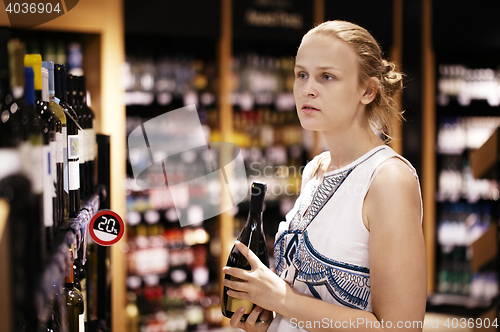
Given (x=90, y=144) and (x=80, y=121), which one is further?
(x=90, y=144)

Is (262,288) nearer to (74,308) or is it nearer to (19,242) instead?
(74,308)

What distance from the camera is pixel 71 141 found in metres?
1.12

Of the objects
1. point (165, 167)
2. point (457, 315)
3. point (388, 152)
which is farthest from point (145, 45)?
point (457, 315)

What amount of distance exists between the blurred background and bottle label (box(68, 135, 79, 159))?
214 centimetres

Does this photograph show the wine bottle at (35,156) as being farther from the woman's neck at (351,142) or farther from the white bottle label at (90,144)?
the woman's neck at (351,142)

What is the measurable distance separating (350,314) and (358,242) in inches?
7.3

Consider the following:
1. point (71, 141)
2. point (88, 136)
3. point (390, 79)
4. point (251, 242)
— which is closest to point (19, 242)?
point (71, 141)

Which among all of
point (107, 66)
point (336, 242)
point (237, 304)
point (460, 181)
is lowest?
point (460, 181)

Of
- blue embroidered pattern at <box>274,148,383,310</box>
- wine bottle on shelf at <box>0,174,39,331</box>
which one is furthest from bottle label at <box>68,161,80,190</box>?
blue embroidered pattern at <box>274,148,383,310</box>

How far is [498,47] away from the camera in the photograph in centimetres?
422

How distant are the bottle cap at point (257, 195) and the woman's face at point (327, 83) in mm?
223

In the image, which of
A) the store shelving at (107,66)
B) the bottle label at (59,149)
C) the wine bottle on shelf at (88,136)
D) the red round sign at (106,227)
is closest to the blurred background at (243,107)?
the store shelving at (107,66)

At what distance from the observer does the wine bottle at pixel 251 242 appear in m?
1.29

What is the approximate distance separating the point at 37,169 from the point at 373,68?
3.09 feet
